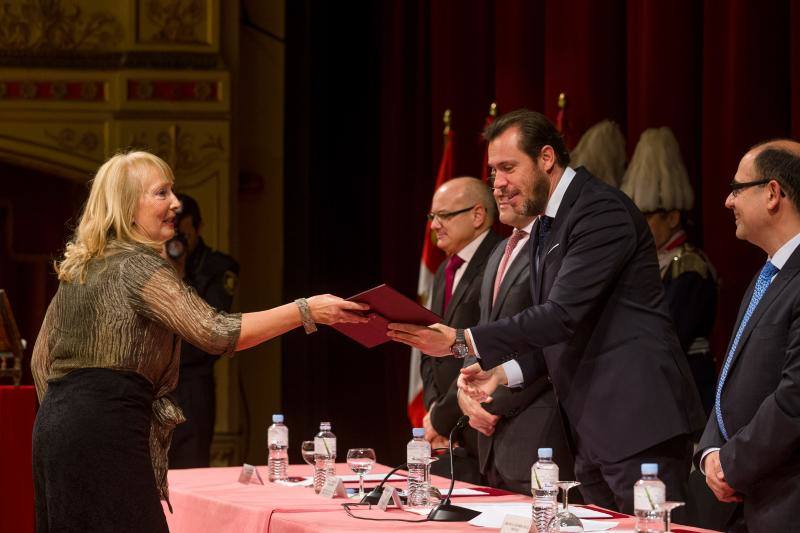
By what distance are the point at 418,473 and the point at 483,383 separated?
593 mm

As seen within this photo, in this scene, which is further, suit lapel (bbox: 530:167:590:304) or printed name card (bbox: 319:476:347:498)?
suit lapel (bbox: 530:167:590:304)

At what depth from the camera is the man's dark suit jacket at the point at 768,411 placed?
244cm

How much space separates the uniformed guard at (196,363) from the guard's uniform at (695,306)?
2116 millimetres

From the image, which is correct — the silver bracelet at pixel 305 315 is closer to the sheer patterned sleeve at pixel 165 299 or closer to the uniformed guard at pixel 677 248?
the sheer patterned sleeve at pixel 165 299

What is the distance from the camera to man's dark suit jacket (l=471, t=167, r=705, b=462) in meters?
2.96

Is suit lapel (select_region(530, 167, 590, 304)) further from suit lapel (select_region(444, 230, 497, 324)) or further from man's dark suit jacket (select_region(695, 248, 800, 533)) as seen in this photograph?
suit lapel (select_region(444, 230, 497, 324))

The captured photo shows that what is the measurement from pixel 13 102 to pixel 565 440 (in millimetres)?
4591

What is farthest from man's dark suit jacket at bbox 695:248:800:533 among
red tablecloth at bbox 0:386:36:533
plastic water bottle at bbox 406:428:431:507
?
red tablecloth at bbox 0:386:36:533

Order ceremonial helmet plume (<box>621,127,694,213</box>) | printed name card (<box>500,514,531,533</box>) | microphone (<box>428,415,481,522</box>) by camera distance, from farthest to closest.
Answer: ceremonial helmet plume (<box>621,127,694,213</box>) → microphone (<box>428,415,481,522</box>) → printed name card (<box>500,514,531,533</box>)

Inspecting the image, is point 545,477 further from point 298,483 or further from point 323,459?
point 298,483

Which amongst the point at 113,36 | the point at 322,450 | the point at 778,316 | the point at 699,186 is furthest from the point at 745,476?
the point at 113,36

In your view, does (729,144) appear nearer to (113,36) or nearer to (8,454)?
(8,454)

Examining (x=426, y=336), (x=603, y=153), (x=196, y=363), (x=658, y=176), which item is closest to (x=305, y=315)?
(x=426, y=336)

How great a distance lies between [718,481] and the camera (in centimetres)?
258
